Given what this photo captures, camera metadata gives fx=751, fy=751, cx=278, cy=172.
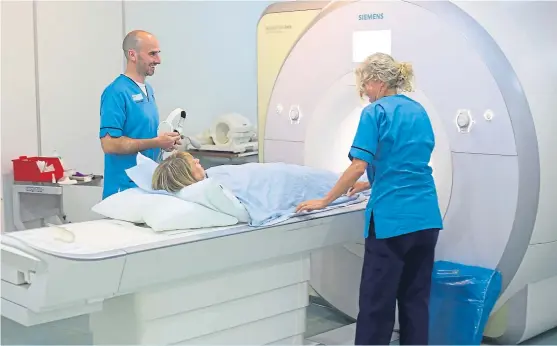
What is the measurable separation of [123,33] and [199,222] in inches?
92.6

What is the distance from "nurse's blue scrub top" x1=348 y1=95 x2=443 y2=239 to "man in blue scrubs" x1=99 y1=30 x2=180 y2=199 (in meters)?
0.85

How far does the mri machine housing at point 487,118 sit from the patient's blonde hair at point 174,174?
0.68 meters

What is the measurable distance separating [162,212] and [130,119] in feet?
2.63

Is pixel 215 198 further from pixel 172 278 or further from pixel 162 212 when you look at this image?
pixel 172 278

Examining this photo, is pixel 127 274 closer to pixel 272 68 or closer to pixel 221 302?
pixel 221 302

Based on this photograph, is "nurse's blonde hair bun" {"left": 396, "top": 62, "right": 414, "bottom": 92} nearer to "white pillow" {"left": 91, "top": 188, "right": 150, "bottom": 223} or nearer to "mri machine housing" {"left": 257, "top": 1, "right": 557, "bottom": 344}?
"mri machine housing" {"left": 257, "top": 1, "right": 557, "bottom": 344}

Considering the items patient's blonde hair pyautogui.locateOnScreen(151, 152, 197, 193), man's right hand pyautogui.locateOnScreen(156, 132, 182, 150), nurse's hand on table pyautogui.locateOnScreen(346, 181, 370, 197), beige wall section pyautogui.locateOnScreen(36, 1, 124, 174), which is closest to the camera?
patient's blonde hair pyautogui.locateOnScreen(151, 152, 197, 193)

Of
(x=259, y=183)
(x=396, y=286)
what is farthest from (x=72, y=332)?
(x=396, y=286)

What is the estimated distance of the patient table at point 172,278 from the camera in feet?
6.06

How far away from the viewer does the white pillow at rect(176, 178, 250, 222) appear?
7.13ft

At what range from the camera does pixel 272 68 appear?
10.5ft

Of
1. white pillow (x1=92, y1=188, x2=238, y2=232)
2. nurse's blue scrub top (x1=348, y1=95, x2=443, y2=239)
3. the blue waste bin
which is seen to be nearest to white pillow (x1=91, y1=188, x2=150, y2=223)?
white pillow (x1=92, y1=188, x2=238, y2=232)

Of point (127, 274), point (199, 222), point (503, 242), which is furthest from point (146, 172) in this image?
point (503, 242)

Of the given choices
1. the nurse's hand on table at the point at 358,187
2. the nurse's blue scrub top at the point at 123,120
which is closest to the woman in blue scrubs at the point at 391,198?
the nurse's hand on table at the point at 358,187
